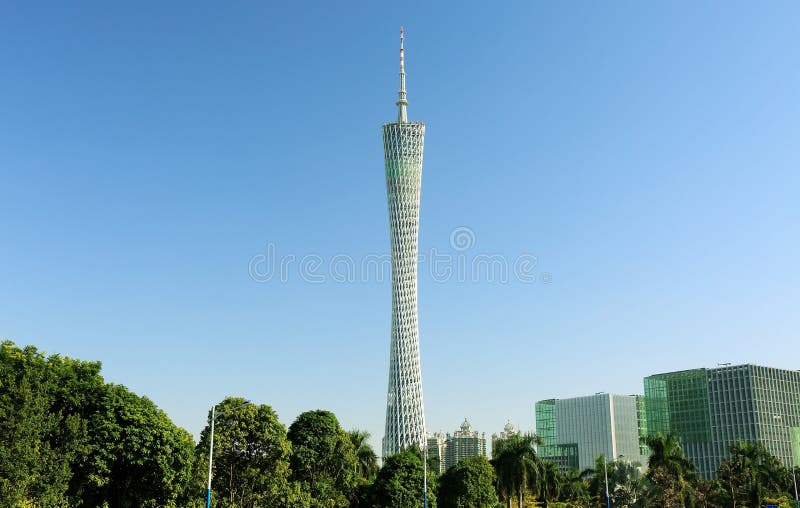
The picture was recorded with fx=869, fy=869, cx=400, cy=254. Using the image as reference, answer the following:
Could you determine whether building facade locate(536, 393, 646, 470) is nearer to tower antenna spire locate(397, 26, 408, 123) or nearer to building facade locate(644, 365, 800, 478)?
building facade locate(644, 365, 800, 478)

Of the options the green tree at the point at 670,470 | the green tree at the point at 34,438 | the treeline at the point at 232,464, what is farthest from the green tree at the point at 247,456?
the green tree at the point at 670,470

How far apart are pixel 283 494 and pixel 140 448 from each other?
12.3 meters

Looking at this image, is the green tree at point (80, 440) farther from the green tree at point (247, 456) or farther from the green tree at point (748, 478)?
the green tree at point (748, 478)

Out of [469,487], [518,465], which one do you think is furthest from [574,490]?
[469,487]

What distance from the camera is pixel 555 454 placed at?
7347 inches

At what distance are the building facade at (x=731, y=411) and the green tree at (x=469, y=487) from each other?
90193 mm

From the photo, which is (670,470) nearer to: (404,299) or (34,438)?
(404,299)

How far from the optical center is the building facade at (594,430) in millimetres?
180000

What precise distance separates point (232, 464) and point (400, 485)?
16.1m

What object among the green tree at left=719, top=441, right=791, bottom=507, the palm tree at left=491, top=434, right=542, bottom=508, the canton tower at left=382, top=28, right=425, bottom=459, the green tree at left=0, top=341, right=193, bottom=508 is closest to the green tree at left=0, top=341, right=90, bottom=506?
the green tree at left=0, top=341, right=193, bottom=508

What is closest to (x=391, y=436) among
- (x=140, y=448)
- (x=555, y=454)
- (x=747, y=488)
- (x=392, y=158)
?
(x=392, y=158)

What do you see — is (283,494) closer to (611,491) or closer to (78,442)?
(78,442)

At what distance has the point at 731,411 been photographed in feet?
514

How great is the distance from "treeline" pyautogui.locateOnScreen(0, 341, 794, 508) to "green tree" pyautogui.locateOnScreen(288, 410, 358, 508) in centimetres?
10
